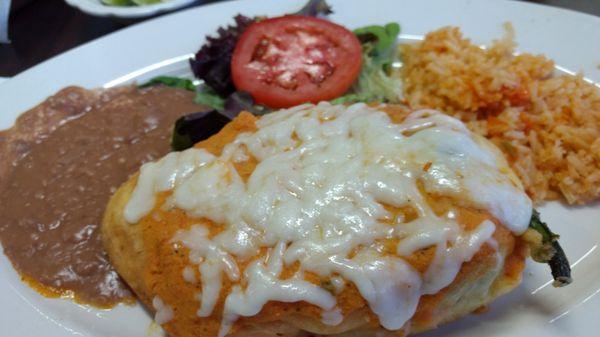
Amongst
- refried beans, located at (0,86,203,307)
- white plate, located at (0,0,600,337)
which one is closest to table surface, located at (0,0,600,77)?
white plate, located at (0,0,600,337)

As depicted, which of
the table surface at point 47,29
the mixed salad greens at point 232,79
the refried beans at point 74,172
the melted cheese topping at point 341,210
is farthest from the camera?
the table surface at point 47,29

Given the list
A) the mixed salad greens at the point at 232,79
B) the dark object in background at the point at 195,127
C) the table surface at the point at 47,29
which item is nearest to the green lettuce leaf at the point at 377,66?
the mixed salad greens at the point at 232,79

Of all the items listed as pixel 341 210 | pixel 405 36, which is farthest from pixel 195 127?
pixel 405 36

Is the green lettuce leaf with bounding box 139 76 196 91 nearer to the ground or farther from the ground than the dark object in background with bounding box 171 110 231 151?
nearer to the ground

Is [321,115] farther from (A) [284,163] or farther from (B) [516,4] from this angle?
(B) [516,4]

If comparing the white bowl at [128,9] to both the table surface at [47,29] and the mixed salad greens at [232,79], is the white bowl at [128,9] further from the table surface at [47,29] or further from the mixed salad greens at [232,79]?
the mixed salad greens at [232,79]

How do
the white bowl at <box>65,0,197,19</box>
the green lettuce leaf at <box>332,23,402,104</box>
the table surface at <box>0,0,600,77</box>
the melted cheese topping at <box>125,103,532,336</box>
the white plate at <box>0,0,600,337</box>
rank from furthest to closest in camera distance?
1. the table surface at <box>0,0,600,77</box>
2. the white bowl at <box>65,0,197,19</box>
3. the green lettuce leaf at <box>332,23,402,104</box>
4. the white plate at <box>0,0,600,337</box>
5. the melted cheese topping at <box>125,103,532,336</box>

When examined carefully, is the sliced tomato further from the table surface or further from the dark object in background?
the table surface
